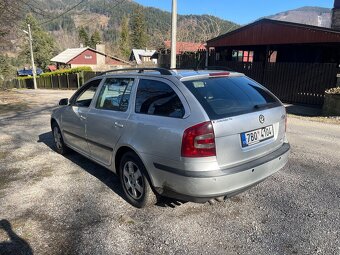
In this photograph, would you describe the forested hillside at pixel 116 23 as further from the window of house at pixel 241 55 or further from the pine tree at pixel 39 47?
the pine tree at pixel 39 47

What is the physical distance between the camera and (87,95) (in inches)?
193

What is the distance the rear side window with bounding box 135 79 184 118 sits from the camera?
10.2 feet

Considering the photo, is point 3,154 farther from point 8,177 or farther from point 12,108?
point 12,108

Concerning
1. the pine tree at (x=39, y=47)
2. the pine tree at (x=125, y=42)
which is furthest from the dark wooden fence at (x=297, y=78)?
the pine tree at (x=125, y=42)

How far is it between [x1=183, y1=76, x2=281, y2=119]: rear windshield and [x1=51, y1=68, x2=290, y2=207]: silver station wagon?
0.01 meters

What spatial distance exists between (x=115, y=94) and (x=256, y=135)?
1993 mm

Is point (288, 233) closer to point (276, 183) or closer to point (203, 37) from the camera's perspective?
point (276, 183)

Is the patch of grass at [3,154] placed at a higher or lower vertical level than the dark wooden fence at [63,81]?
higher

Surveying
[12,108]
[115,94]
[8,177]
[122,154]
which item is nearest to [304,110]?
[115,94]

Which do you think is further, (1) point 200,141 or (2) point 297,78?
(2) point 297,78

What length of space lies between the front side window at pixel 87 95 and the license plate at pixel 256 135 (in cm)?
252

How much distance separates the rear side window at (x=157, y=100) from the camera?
10.2 ft

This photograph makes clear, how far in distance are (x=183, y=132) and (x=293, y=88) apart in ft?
40.5

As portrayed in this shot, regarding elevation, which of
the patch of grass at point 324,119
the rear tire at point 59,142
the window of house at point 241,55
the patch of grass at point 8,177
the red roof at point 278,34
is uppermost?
the red roof at point 278,34
